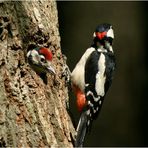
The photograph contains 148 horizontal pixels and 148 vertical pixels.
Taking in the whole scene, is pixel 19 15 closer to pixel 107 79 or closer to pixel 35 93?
pixel 35 93

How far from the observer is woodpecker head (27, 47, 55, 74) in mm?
5734

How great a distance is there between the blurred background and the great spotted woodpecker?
5.70 feet

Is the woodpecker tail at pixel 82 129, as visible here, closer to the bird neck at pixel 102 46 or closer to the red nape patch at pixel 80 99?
the red nape patch at pixel 80 99

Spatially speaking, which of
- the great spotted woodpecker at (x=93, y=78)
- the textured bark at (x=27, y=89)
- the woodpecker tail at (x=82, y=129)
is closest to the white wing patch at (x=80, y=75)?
the great spotted woodpecker at (x=93, y=78)

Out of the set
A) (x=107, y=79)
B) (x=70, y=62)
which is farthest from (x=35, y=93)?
(x=70, y=62)

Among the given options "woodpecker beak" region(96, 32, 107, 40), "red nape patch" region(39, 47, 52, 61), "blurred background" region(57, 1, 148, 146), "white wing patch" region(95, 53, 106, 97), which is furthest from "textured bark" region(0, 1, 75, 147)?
"blurred background" region(57, 1, 148, 146)

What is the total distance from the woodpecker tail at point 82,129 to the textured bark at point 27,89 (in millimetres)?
92

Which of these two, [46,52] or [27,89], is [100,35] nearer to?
[46,52]

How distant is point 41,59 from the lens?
5.89 m

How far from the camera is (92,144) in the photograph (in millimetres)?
8875

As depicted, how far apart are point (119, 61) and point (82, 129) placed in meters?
2.83

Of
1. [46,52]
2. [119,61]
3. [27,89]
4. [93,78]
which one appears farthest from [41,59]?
[119,61]

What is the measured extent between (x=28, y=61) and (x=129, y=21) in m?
3.55

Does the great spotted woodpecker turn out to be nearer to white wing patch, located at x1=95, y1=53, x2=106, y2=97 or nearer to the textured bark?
white wing patch, located at x1=95, y1=53, x2=106, y2=97
